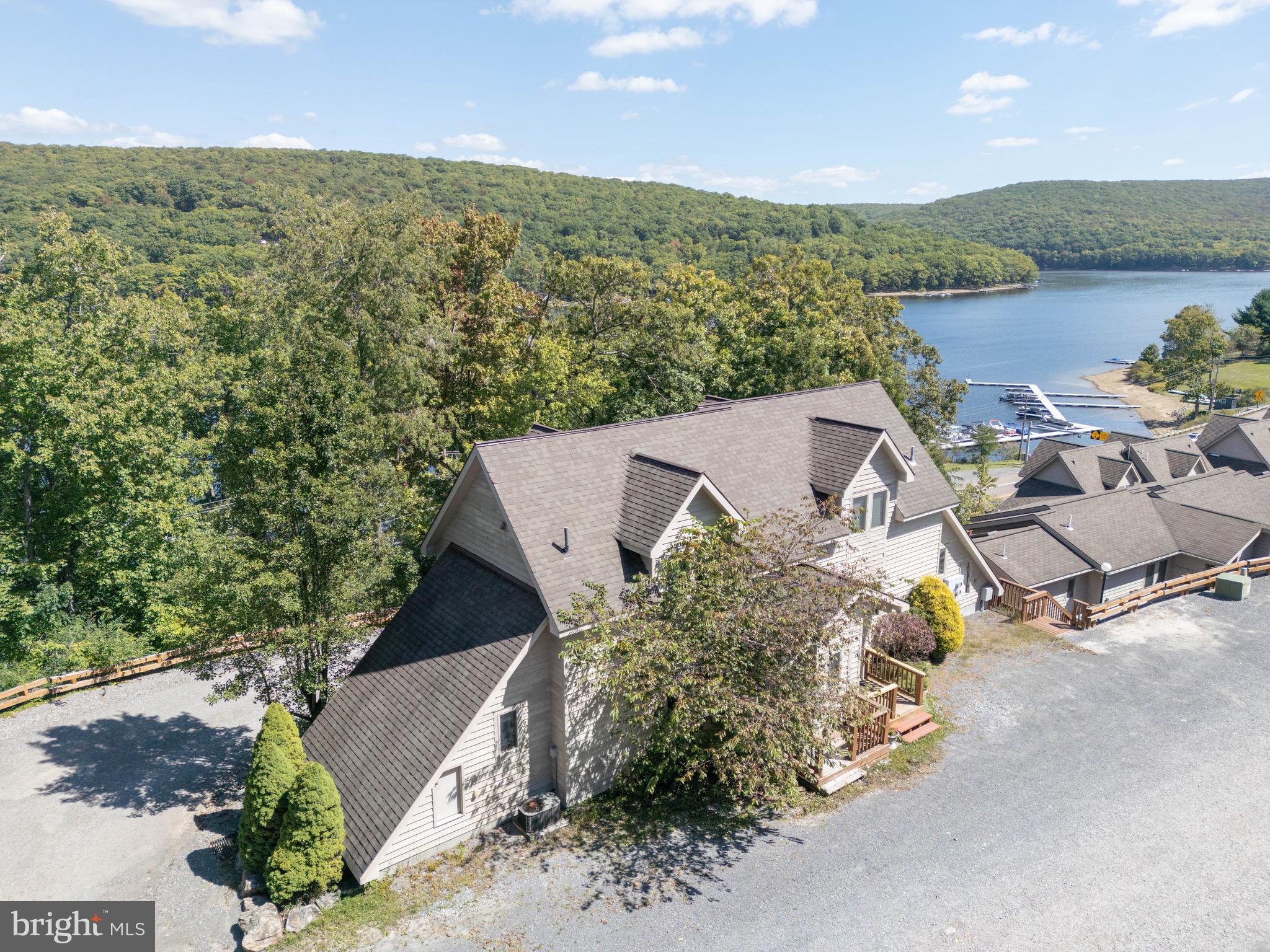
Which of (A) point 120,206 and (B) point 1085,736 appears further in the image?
(A) point 120,206

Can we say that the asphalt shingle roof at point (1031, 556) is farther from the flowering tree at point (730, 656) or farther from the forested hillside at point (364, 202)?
the forested hillside at point (364, 202)

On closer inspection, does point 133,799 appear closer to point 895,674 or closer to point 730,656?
point 730,656

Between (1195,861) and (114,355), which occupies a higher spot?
(114,355)

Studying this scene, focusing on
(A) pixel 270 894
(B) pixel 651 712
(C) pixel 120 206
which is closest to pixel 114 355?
(A) pixel 270 894

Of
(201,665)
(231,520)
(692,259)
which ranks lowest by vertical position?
(201,665)

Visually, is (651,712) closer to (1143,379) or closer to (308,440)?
(308,440)

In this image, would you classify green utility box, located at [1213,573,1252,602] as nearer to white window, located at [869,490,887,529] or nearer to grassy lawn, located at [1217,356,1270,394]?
white window, located at [869,490,887,529]

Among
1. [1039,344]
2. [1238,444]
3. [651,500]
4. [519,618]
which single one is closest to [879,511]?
[651,500]
